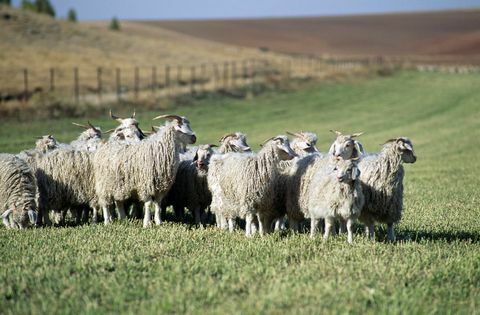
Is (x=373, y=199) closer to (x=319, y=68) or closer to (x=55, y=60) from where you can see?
(x=55, y=60)

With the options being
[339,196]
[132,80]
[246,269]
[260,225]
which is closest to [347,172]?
[339,196]

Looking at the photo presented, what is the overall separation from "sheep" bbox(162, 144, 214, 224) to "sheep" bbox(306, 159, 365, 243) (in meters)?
2.61

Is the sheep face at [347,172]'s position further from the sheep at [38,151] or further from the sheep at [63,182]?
the sheep at [38,151]

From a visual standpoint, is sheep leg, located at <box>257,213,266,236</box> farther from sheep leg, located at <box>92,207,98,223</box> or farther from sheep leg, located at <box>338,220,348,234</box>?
sheep leg, located at <box>92,207,98,223</box>

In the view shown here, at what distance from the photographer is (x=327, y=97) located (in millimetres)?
44531

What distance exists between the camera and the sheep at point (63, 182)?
39.3 ft

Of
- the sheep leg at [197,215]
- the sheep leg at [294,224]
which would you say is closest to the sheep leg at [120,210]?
the sheep leg at [197,215]

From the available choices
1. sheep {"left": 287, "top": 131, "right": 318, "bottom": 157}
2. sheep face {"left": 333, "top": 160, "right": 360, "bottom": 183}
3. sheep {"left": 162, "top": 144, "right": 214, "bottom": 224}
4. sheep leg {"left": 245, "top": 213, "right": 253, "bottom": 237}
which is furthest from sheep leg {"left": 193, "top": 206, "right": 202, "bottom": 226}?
sheep face {"left": 333, "top": 160, "right": 360, "bottom": 183}

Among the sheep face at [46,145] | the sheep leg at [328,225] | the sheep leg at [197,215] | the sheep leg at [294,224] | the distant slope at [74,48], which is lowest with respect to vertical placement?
the sheep leg at [197,215]

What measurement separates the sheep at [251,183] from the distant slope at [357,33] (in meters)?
77.0

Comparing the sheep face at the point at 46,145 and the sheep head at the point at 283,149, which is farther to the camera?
the sheep face at the point at 46,145

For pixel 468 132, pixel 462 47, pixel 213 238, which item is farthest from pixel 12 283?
pixel 462 47

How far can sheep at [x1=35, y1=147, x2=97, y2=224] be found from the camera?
39.3 ft

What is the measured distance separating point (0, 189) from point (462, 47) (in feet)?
286
